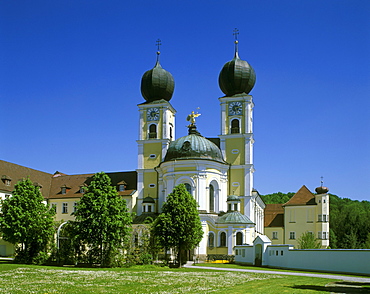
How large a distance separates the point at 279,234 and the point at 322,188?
33.8ft

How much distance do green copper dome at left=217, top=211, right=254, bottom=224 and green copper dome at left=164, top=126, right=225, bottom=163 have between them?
22.3 feet

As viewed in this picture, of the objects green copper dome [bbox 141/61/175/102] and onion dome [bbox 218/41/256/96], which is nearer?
onion dome [bbox 218/41/256/96]

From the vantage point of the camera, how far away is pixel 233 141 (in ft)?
201

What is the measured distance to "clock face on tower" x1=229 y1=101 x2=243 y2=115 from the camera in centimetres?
6179

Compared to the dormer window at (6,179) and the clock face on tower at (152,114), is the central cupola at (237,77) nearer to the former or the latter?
the clock face on tower at (152,114)

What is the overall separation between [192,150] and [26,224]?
21.6 metres

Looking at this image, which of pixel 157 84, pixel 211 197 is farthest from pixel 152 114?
pixel 211 197

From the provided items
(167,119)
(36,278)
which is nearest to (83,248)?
(36,278)

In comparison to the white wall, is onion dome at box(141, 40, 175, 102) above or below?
above

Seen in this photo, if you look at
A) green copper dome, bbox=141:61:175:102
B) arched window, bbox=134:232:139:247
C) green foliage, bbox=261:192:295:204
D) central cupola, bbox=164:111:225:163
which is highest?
green copper dome, bbox=141:61:175:102

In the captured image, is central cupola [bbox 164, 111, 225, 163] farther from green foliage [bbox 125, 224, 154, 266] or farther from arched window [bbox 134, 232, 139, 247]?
green foliage [bbox 125, 224, 154, 266]

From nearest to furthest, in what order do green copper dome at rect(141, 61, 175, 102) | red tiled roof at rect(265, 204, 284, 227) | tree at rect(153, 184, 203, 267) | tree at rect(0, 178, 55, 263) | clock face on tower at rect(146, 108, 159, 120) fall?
tree at rect(0, 178, 55, 263) < tree at rect(153, 184, 203, 267) < clock face on tower at rect(146, 108, 159, 120) < green copper dome at rect(141, 61, 175, 102) < red tiled roof at rect(265, 204, 284, 227)

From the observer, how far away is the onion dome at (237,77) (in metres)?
62.2

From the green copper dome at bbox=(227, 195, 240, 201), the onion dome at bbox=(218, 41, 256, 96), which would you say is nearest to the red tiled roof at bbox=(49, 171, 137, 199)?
the green copper dome at bbox=(227, 195, 240, 201)
